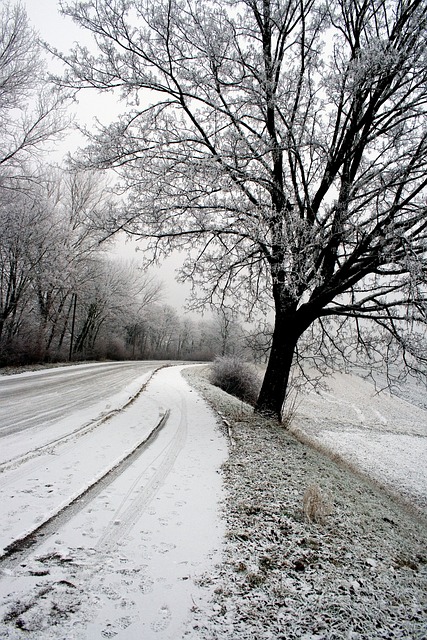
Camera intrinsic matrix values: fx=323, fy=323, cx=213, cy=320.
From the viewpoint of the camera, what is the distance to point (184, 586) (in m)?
2.31

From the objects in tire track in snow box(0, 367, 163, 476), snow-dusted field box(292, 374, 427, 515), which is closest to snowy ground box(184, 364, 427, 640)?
tire track in snow box(0, 367, 163, 476)

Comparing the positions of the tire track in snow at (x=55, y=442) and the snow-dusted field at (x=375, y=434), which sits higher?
the tire track in snow at (x=55, y=442)

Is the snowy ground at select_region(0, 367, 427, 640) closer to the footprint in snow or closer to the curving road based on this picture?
the footprint in snow

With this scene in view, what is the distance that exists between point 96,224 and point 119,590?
699cm

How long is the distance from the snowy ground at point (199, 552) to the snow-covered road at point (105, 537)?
10 millimetres

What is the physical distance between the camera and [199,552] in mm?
2711

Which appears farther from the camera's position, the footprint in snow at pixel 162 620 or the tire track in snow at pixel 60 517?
the tire track in snow at pixel 60 517

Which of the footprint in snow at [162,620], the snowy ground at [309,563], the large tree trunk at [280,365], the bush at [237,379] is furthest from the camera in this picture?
the bush at [237,379]

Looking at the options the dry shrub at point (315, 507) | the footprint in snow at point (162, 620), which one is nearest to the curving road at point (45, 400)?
the footprint in snow at point (162, 620)

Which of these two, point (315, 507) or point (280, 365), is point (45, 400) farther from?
point (315, 507)

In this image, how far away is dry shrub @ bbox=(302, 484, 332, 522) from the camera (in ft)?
11.1

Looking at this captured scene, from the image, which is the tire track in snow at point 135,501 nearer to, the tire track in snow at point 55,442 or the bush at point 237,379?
the tire track in snow at point 55,442

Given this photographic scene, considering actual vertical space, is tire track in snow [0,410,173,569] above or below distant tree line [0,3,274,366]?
below

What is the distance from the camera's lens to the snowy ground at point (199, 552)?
203 centimetres
